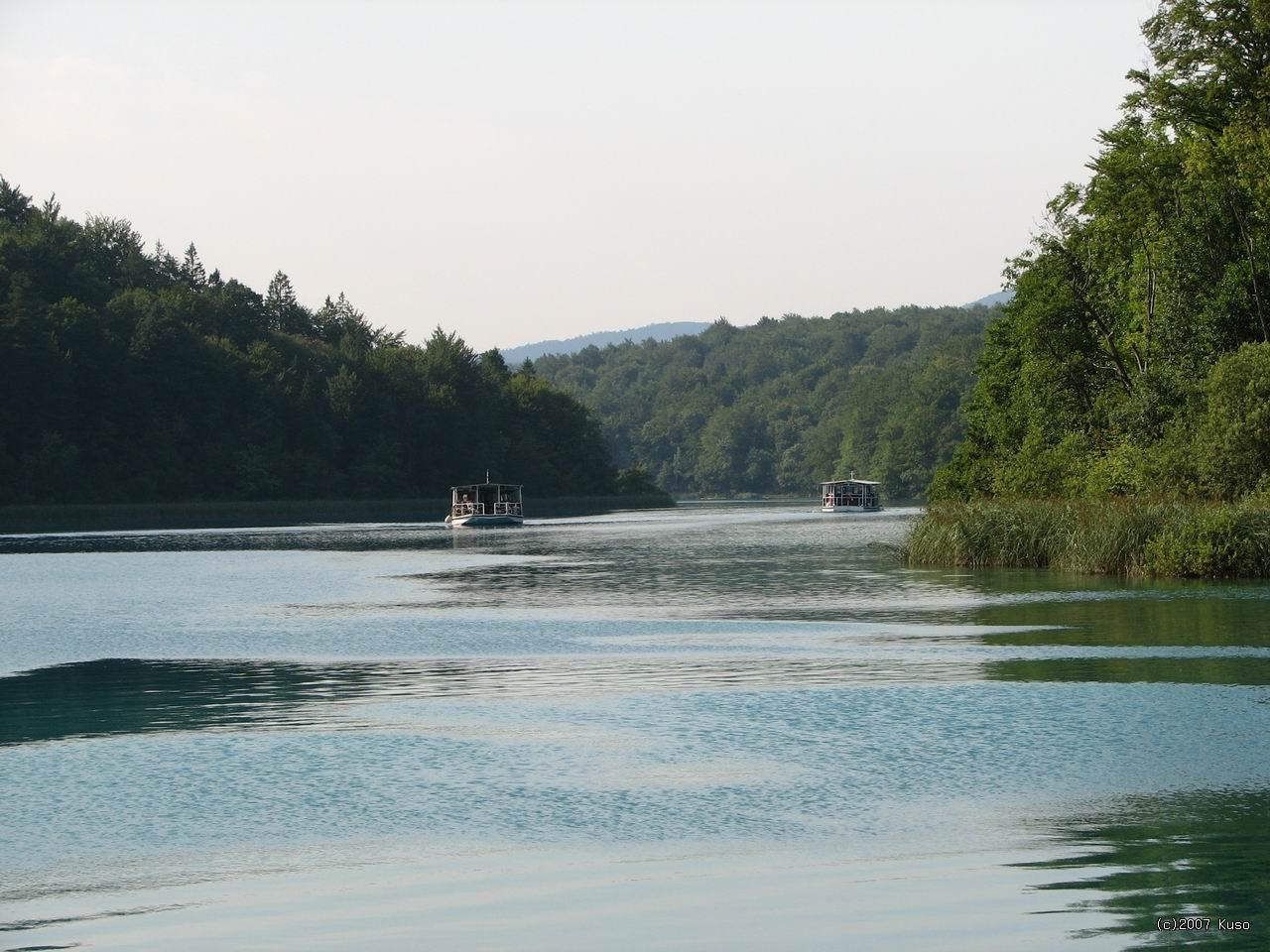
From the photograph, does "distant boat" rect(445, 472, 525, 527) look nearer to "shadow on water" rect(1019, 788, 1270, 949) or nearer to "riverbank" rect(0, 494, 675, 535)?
"riverbank" rect(0, 494, 675, 535)

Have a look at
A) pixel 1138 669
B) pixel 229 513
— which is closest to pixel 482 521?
pixel 229 513

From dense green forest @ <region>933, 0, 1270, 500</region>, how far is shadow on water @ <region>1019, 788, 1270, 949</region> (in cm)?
3205

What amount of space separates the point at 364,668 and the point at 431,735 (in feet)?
23.2

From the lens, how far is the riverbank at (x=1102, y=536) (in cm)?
3794

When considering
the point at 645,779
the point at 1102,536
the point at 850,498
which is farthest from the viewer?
the point at 850,498

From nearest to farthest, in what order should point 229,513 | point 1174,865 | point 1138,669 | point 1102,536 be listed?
point 1174,865 → point 1138,669 → point 1102,536 → point 229,513

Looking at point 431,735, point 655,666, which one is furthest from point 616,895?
point 655,666

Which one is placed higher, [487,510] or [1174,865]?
[487,510]

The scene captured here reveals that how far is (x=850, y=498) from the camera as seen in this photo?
13775 cm

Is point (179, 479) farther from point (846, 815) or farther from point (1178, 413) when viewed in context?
point (846, 815)

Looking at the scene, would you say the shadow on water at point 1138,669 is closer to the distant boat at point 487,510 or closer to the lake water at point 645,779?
the lake water at point 645,779

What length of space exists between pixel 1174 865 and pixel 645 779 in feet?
16.5

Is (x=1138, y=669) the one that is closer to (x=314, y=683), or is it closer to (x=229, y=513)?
(x=314, y=683)

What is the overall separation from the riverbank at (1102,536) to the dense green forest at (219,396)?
257 ft
